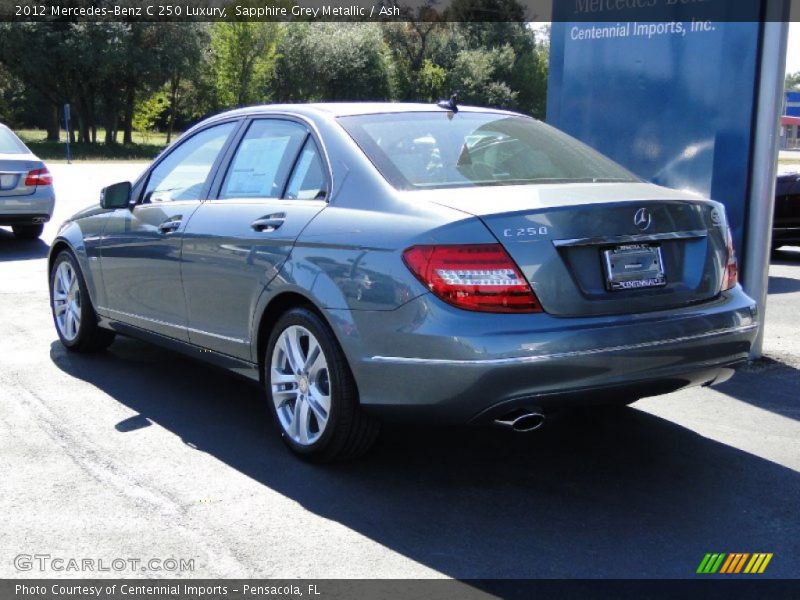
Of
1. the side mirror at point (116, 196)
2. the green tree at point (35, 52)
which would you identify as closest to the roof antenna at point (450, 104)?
the side mirror at point (116, 196)

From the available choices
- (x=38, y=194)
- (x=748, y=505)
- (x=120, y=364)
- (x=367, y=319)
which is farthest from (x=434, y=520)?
(x=38, y=194)

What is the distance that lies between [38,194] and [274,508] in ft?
31.6

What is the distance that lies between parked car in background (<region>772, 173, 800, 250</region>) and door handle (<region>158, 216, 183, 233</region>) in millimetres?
8712

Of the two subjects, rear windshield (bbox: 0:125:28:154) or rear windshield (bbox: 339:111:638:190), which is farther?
rear windshield (bbox: 0:125:28:154)

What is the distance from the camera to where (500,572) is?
3.51 metres

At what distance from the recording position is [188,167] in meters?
5.88

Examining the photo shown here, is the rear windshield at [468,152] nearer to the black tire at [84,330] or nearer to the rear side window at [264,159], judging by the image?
the rear side window at [264,159]

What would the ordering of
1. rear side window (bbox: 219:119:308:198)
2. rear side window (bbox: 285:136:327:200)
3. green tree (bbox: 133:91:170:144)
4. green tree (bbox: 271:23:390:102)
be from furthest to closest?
green tree (bbox: 271:23:390:102) → green tree (bbox: 133:91:170:144) → rear side window (bbox: 219:119:308:198) → rear side window (bbox: 285:136:327:200)

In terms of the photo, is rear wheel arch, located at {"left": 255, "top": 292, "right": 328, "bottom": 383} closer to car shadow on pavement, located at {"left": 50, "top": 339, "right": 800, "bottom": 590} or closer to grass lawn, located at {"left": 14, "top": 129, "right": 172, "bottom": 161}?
car shadow on pavement, located at {"left": 50, "top": 339, "right": 800, "bottom": 590}

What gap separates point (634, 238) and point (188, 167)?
2.86m

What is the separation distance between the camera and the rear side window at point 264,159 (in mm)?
4980

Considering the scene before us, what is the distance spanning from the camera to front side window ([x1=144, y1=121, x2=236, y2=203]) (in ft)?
18.4

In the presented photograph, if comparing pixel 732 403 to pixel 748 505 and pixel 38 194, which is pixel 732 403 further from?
pixel 38 194

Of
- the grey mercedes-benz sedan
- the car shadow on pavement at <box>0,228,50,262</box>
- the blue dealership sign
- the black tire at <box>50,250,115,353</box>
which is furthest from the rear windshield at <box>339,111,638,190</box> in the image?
the car shadow on pavement at <box>0,228,50,262</box>
